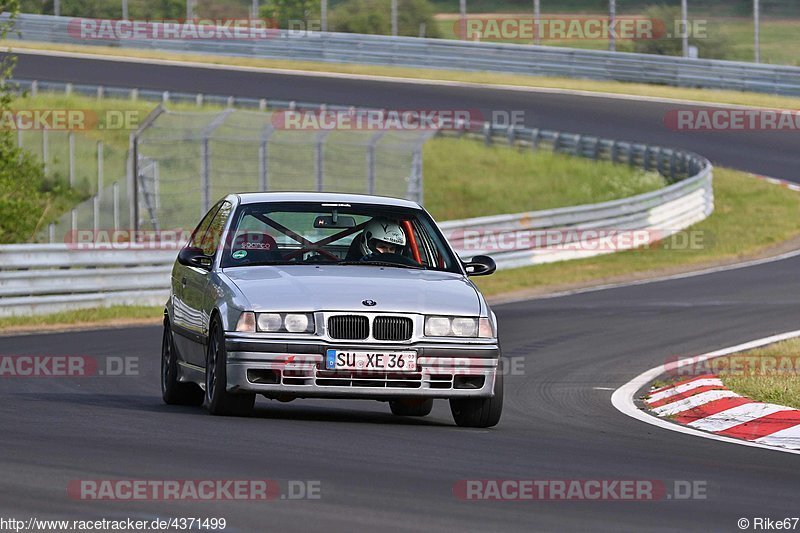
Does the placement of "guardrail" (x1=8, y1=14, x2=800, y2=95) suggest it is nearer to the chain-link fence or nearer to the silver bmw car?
the chain-link fence

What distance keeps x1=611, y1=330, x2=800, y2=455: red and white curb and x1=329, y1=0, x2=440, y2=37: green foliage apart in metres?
43.0

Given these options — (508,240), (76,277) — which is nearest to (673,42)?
(508,240)

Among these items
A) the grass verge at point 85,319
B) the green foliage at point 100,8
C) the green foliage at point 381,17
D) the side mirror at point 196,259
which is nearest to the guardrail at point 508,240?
the grass verge at point 85,319

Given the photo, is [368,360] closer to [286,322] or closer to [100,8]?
[286,322]

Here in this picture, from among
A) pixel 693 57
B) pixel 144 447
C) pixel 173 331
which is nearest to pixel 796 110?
pixel 693 57

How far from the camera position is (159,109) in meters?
23.0

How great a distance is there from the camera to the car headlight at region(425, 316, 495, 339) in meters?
9.73

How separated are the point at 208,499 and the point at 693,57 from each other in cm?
4403

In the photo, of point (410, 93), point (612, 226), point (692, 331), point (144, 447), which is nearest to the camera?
point (144, 447)

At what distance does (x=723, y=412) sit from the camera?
1117 centimetres

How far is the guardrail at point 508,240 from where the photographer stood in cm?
2034

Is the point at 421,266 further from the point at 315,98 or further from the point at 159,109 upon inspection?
the point at 315,98

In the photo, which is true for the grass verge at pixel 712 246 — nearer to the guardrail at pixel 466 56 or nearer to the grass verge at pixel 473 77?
the grass verge at pixel 473 77

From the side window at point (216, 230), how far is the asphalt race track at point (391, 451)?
3.86 ft
